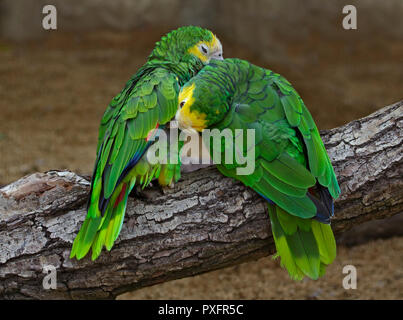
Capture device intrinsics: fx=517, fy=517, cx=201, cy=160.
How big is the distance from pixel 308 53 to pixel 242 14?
0.79 meters

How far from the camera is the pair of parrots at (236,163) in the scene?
1612mm

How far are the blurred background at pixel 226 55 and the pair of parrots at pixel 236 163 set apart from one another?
1169mm

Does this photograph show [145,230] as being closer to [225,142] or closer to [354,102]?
[225,142]

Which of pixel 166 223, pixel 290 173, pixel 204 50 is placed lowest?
pixel 166 223

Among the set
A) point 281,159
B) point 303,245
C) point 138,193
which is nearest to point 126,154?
point 138,193

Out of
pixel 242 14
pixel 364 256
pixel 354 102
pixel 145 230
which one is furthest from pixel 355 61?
pixel 145 230

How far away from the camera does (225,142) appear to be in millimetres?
1682

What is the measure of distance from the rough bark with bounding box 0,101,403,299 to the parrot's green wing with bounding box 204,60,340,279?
0.11 metres

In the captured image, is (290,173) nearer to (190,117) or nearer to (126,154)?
(190,117)

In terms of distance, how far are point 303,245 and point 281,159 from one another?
28cm

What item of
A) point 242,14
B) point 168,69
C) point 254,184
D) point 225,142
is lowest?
point 254,184

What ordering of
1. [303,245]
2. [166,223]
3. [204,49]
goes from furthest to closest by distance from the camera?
[204,49]
[166,223]
[303,245]

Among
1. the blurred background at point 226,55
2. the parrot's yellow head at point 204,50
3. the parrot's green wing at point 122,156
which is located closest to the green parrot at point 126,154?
the parrot's green wing at point 122,156

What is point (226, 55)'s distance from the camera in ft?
16.1
